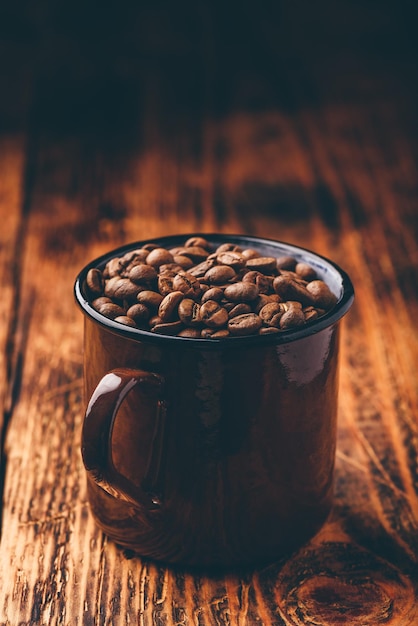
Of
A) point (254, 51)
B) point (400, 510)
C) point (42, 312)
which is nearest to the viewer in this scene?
point (400, 510)

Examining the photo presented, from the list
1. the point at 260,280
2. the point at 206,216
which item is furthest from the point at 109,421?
the point at 206,216

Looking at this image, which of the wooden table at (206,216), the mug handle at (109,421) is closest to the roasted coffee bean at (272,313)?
the mug handle at (109,421)

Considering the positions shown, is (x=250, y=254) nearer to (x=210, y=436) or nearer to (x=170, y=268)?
(x=170, y=268)

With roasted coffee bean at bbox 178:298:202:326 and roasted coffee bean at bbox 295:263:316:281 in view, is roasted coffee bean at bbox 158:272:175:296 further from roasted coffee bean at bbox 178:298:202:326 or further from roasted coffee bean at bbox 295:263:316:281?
roasted coffee bean at bbox 295:263:316:281

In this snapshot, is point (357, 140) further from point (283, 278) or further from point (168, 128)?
point (283, 278)

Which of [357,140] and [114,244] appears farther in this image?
[357,140]

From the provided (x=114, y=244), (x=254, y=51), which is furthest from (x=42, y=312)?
(x=254, y=51)

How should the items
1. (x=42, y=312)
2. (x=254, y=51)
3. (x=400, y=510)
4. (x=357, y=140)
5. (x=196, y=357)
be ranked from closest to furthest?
(x=196, y=357), (x=400, y=510), (x=42, y=312), (x=357, y=140), (x=254, y=51)

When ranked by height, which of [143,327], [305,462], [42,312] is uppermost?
[143,327]
